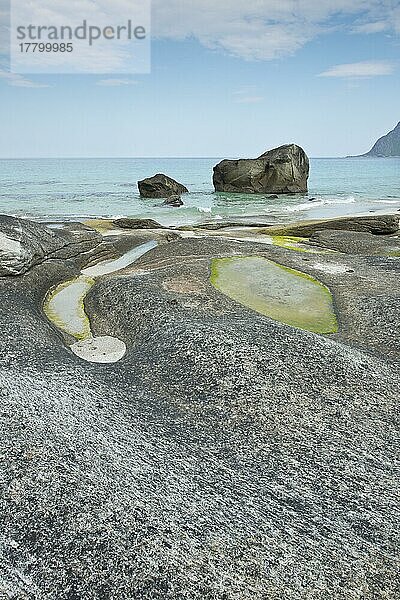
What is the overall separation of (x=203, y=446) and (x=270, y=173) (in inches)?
3999

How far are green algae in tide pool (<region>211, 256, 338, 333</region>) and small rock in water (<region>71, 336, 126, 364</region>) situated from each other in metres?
4.80

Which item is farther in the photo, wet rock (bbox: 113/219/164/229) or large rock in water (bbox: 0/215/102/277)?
wet rock (bbox: 113/219/164/229)

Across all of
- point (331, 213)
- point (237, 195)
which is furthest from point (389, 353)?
point (237, 195)

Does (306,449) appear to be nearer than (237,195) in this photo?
Yes

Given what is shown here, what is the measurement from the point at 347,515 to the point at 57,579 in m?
4.66

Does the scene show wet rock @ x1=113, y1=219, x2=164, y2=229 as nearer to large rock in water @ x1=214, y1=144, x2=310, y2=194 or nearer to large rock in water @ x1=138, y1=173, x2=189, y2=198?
large rock in water @ x1=138, y1=173, x2=189, y2=198

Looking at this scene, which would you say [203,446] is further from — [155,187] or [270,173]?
[270,173]

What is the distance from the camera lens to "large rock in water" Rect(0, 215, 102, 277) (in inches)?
794

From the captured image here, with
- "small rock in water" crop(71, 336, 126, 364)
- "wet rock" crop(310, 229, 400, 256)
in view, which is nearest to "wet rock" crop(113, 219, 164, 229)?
"wet rock" crop(310, 229, 400, 256)

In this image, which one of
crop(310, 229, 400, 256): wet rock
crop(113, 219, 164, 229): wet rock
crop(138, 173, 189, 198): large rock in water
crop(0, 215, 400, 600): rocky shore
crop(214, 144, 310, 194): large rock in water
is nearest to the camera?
crop(0, 215, 400, 600): rocky shore

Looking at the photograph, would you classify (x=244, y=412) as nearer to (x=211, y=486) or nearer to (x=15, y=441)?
(x=211, y=486)

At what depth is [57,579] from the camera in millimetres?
7016

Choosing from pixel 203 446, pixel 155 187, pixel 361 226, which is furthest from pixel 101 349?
pixel 155 187

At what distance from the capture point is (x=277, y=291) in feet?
64.6
